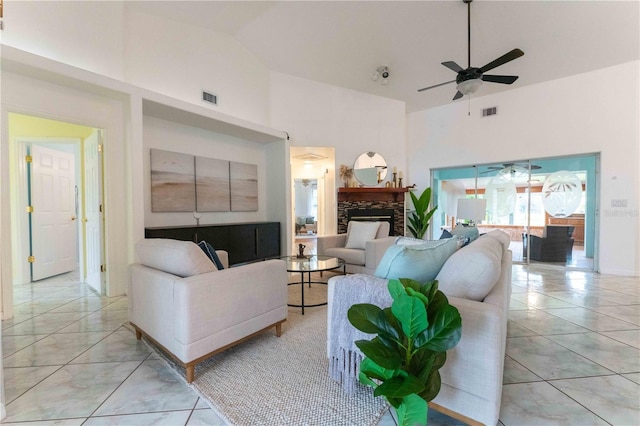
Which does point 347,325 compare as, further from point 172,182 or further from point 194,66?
point 194,66

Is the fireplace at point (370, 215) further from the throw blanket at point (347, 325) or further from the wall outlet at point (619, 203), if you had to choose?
the throw blanket at point (347, 325)

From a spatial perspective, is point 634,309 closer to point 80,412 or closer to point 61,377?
point 80,412

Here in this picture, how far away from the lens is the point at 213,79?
4352mm

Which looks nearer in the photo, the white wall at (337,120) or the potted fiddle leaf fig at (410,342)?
the potted fiddle leaf fig at (410,342)

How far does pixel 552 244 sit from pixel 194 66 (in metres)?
6.63

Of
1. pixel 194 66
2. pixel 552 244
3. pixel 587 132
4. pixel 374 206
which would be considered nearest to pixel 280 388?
pixel 194 66

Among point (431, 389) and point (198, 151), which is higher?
point (198, 151)

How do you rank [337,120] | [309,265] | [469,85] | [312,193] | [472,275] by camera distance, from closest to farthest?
[472,275] < [309,265] < [469,85] < [337,120] < [312,193]

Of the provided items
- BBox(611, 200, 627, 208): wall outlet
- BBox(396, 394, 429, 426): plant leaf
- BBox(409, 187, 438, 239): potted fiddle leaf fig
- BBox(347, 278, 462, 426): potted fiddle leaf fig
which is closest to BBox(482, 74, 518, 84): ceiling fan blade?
BBox(409, 187, 438, 239): potted fiddle leaf fig

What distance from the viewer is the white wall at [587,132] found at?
14.1 feet

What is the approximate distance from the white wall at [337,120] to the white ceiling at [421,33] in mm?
512

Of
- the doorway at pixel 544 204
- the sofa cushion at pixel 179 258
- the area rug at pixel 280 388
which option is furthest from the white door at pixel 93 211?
the doorway at pixel 544 204

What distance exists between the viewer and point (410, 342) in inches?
42.6

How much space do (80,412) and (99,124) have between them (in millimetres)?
2995
